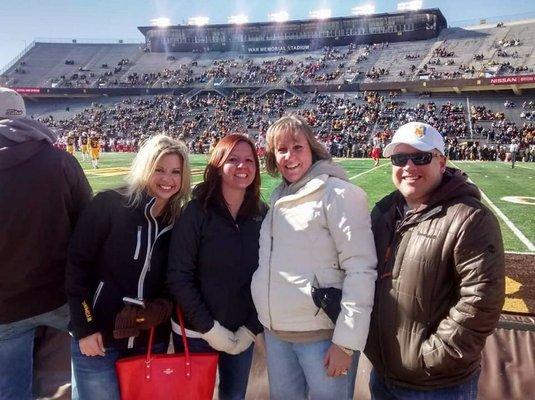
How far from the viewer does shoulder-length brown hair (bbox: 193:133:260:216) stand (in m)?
2.47

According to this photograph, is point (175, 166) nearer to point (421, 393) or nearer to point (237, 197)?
point (237, 197)

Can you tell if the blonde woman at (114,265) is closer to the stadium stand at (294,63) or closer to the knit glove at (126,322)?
the knit glove at (126,322)

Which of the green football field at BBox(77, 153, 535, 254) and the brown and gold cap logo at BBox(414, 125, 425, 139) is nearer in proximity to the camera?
the brown and gold cap logo at BBox(414, 125, 425, 139)

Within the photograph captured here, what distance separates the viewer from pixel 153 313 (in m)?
2.39

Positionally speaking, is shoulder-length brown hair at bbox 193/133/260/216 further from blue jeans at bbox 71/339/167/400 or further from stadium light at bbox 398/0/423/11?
stadium light at bbox 398/0/423/11

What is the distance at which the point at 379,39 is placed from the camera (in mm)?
58688

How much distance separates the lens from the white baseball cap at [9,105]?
7.77ft

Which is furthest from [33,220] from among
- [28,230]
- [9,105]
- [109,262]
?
[9,105]

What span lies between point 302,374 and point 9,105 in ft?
6.83

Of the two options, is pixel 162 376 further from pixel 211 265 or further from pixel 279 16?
pixel 279 16

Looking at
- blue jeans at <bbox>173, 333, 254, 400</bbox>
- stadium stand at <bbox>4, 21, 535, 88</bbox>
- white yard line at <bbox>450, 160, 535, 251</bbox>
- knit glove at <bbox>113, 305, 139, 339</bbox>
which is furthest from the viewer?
stadium stand at <bbox>4, 21, 535, 88</bbox>

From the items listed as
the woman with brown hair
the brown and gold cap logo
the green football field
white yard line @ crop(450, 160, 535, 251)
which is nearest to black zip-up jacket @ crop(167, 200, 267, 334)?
the woman with brown hair

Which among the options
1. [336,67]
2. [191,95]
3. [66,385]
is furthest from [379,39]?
[66,385]

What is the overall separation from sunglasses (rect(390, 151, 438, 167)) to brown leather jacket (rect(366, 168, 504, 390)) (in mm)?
123
